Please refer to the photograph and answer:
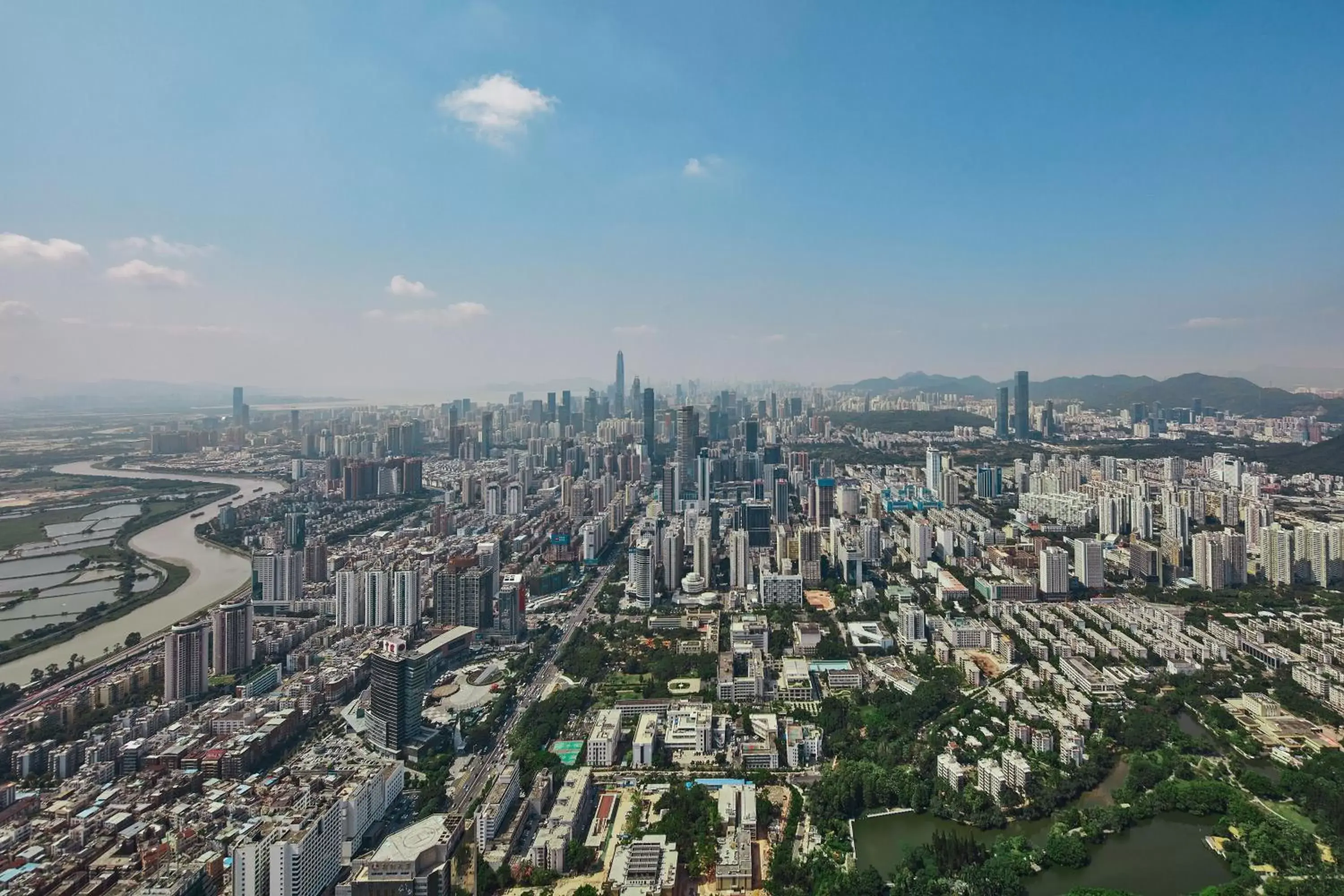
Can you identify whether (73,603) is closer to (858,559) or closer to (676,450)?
(858,559)

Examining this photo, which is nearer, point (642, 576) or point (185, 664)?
point (185, 664)

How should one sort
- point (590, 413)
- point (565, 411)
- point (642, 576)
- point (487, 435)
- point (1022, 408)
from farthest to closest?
point (590, 413), point (565, 411), point (1022, 408), point (487, 435), point (642, 576)

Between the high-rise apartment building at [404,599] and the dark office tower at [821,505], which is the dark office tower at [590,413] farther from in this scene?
the high-rise apartment building at [404,599]

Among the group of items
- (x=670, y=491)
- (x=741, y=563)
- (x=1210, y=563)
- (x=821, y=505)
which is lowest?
(x=741, y=563)

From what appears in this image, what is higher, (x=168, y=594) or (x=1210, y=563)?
(x=1210, y=563)

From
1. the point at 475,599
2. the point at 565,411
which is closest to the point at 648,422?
the point at 565,411

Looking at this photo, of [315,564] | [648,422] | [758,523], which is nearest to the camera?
[315,564]

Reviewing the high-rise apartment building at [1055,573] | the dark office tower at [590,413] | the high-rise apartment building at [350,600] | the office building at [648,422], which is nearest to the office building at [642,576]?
the high-rise apartment building at [350,600]

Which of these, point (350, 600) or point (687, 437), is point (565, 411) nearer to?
point (687, 437)
